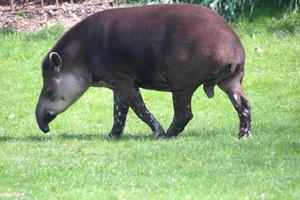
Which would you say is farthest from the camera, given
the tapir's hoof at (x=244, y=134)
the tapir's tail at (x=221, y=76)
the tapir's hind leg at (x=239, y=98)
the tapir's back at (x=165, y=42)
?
the tapir's hind leg at (x=239, y=98)

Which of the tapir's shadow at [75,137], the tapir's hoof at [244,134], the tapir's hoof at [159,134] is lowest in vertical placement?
the tapir's shadow at [75,137]

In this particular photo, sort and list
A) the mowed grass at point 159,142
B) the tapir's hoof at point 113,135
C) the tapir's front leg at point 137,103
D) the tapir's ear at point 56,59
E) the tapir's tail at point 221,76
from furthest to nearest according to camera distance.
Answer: the tapir's ear at point 56,59, the tapir's hoof at point 113,135, the tapir's front leg at point 137,103, the tapir's tail at point 221,76, the mowed grass at point 159,142

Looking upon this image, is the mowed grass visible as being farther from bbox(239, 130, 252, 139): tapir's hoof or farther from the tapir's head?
the tapir's head

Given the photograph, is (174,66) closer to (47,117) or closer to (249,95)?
(47,117)

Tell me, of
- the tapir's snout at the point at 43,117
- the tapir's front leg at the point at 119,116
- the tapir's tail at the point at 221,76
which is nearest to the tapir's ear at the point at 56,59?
the tapir's snout at the point at 43,117

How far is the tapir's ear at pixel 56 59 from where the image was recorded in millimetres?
13078

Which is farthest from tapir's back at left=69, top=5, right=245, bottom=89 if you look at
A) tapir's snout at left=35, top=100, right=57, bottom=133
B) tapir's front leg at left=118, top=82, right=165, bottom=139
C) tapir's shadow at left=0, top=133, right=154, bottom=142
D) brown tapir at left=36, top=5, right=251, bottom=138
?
tapir's snout at left=35, top=100, right=57, bottom=133

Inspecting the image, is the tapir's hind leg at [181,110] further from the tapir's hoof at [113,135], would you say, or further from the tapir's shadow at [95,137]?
the tapir's hoof at [113,135]

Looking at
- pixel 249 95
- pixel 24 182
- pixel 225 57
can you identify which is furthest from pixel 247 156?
pixel 249 95

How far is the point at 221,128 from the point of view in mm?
13375

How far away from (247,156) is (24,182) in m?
2.57

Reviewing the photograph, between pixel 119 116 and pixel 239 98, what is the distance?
179 cm

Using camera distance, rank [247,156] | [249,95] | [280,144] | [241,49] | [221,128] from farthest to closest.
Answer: [249,95] < [221,128] < [241,49] < [280,144] < [247,156]

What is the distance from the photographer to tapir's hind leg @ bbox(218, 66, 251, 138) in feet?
41.0
